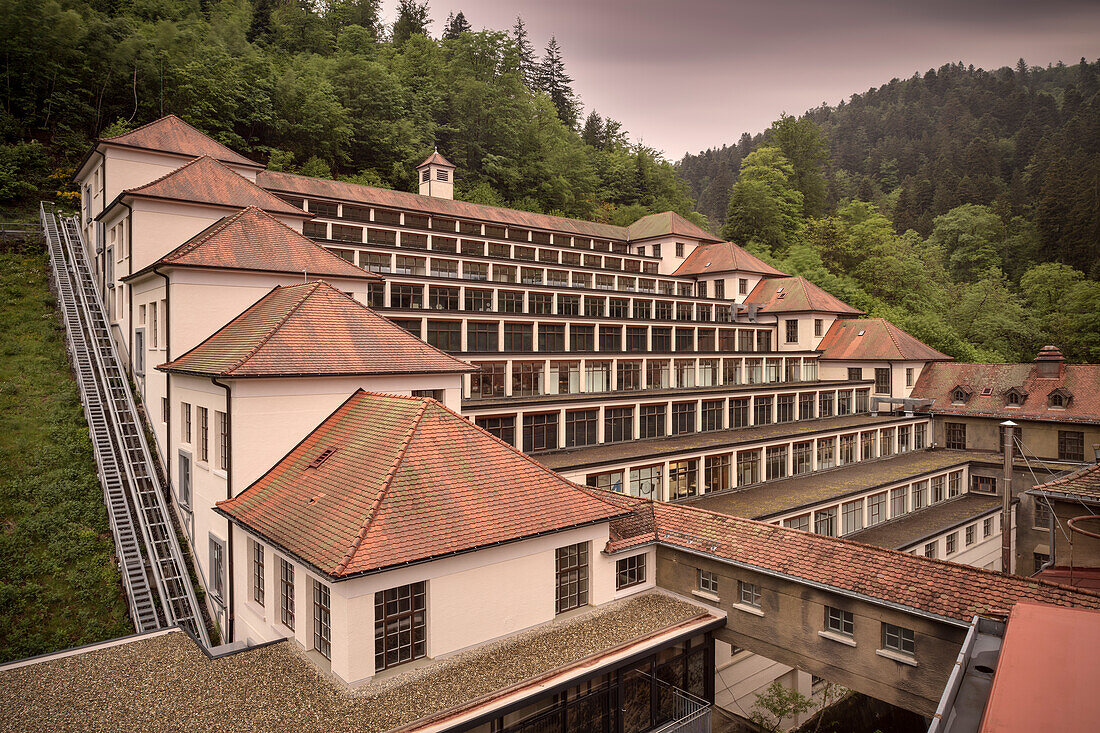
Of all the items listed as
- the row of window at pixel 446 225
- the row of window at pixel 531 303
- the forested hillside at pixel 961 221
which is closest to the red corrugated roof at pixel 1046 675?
the row of window at pixel 531 303

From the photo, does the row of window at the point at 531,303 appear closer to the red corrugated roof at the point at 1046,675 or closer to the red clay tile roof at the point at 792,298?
the red clay tile roof at the point at 792,298

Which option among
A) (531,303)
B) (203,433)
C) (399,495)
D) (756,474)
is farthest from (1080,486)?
(531,303)

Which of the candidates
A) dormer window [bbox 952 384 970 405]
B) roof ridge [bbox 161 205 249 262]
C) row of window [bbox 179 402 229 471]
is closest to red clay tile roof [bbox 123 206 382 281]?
roof ridge [bbox 161 205 249 262]

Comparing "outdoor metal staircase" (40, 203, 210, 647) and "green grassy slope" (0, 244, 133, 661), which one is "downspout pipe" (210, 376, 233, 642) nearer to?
"outdoor metal staircase" (40, 203, 210, 647)

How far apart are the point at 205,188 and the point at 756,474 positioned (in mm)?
31298

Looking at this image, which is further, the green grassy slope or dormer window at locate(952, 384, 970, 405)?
dormer window at locate(952, 384, 970, 405)

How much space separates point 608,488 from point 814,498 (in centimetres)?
1055

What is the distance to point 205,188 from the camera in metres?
25.3

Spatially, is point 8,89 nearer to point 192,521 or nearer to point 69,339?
point 69,339

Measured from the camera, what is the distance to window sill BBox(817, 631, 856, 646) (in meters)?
15.2

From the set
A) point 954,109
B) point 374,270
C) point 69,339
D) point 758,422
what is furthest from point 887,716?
point 954,109

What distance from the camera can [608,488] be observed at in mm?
29094

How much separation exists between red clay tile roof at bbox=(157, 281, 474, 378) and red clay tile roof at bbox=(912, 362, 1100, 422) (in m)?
42.5

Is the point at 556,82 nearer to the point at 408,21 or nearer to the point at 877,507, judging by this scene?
the point at 408,21
